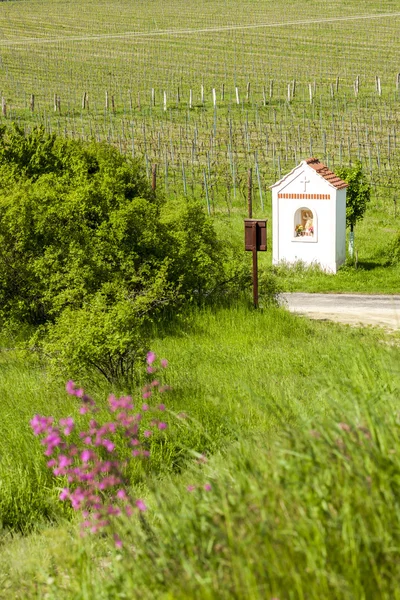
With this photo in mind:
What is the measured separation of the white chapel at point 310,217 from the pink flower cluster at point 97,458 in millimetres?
15590

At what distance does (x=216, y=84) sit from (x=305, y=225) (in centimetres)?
3659

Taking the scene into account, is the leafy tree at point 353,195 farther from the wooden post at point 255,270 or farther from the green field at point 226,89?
the wooden post at point 255,270

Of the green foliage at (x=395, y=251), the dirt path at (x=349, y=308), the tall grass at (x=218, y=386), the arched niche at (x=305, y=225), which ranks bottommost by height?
the dirt path at (x=349, y=308)

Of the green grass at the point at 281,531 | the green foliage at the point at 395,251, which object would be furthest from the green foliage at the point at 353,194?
the green grass at the point at 281,531

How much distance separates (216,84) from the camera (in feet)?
196

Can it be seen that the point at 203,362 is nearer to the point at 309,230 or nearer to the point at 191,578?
the point at 191,578

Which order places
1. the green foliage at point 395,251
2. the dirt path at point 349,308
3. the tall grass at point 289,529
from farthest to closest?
the green foliage at point 395,251 < the dirt path at point 349,308 < the tall grass at point 289,529

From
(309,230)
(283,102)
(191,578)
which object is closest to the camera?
(191,578)

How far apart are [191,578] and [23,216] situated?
13.2 metres

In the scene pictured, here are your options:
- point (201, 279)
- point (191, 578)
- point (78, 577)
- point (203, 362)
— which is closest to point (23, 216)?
point (201, 279)

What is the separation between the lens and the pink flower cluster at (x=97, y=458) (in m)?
4.97

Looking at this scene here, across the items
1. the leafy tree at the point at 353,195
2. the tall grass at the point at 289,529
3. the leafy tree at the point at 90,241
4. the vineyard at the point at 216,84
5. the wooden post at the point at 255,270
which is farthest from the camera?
the vineyard at the point at 216,84

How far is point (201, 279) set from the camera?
17.9 metres

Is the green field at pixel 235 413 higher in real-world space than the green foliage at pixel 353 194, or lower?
lower
